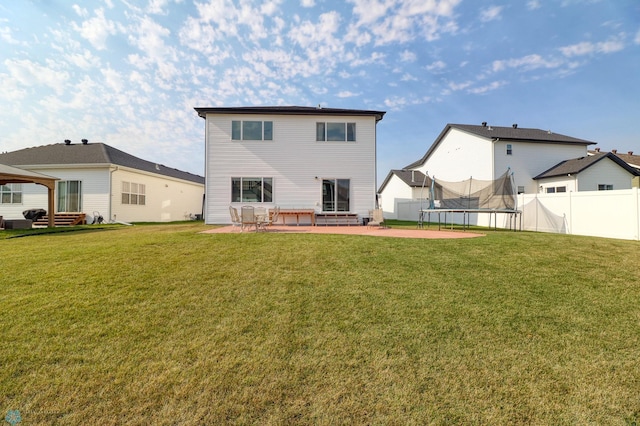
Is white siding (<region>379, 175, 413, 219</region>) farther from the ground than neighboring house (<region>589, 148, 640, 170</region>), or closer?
closer

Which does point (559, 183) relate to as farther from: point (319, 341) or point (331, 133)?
point (319, 341)

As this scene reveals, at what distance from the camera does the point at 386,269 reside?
5234mm

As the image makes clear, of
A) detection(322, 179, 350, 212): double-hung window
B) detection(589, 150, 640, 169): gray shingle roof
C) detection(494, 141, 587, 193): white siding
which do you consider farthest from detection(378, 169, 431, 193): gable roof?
detection(589, 150, 640, 169): gray shingle roof

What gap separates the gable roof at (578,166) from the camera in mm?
18078

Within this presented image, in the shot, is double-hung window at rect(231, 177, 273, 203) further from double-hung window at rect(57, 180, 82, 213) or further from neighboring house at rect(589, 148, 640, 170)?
neighboring house at rect(589, 148, 640, 170)

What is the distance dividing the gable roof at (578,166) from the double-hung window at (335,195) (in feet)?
48.8

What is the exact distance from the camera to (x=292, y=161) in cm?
1445

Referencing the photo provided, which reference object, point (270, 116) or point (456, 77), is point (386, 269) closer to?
point (270, 116)

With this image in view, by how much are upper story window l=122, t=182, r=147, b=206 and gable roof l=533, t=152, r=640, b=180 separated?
27.2 m

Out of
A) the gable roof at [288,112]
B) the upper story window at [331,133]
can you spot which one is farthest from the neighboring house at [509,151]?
the upper story window at [331,133]

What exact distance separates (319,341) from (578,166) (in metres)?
22.8

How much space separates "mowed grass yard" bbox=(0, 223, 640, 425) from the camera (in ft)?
7.52

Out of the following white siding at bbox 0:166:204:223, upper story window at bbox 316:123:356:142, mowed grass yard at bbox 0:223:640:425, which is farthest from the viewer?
white siding at bbox 0:166:204:223

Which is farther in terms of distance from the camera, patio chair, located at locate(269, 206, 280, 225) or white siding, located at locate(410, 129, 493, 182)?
white siding, located at locate(410, 129, 493, 182)
